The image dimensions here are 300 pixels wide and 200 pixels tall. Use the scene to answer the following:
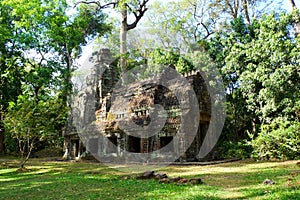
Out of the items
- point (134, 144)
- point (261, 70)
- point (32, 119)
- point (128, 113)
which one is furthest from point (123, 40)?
point (261, 70)

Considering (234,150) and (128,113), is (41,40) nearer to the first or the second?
(128,113)

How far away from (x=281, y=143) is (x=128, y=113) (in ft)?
28.1

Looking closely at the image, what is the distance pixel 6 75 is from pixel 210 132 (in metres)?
17.7

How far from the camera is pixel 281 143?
43.2ft

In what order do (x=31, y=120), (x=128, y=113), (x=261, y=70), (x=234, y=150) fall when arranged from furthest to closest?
1. (x=128, y=113)
2. (x=234, y=150)
3. (x=261, y=70)
4. (x=31, y=120)

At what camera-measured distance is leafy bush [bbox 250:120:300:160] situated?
42.4 ft

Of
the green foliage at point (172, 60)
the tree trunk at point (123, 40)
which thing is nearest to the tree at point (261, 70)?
the green foliage at point (172, 60)

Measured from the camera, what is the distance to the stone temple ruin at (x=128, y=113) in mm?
15203

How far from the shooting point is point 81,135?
18938 millimetres

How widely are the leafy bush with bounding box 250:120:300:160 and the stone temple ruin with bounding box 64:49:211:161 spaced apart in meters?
3.17

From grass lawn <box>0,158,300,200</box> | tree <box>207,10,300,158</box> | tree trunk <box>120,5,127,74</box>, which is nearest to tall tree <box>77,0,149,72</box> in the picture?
tree trunk <box>120,5,127,74</box>

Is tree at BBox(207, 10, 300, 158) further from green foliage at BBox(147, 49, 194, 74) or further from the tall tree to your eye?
the tall tree

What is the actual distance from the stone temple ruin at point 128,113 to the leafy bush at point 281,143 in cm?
317

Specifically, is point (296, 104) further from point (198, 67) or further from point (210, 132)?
point (198, 67)
